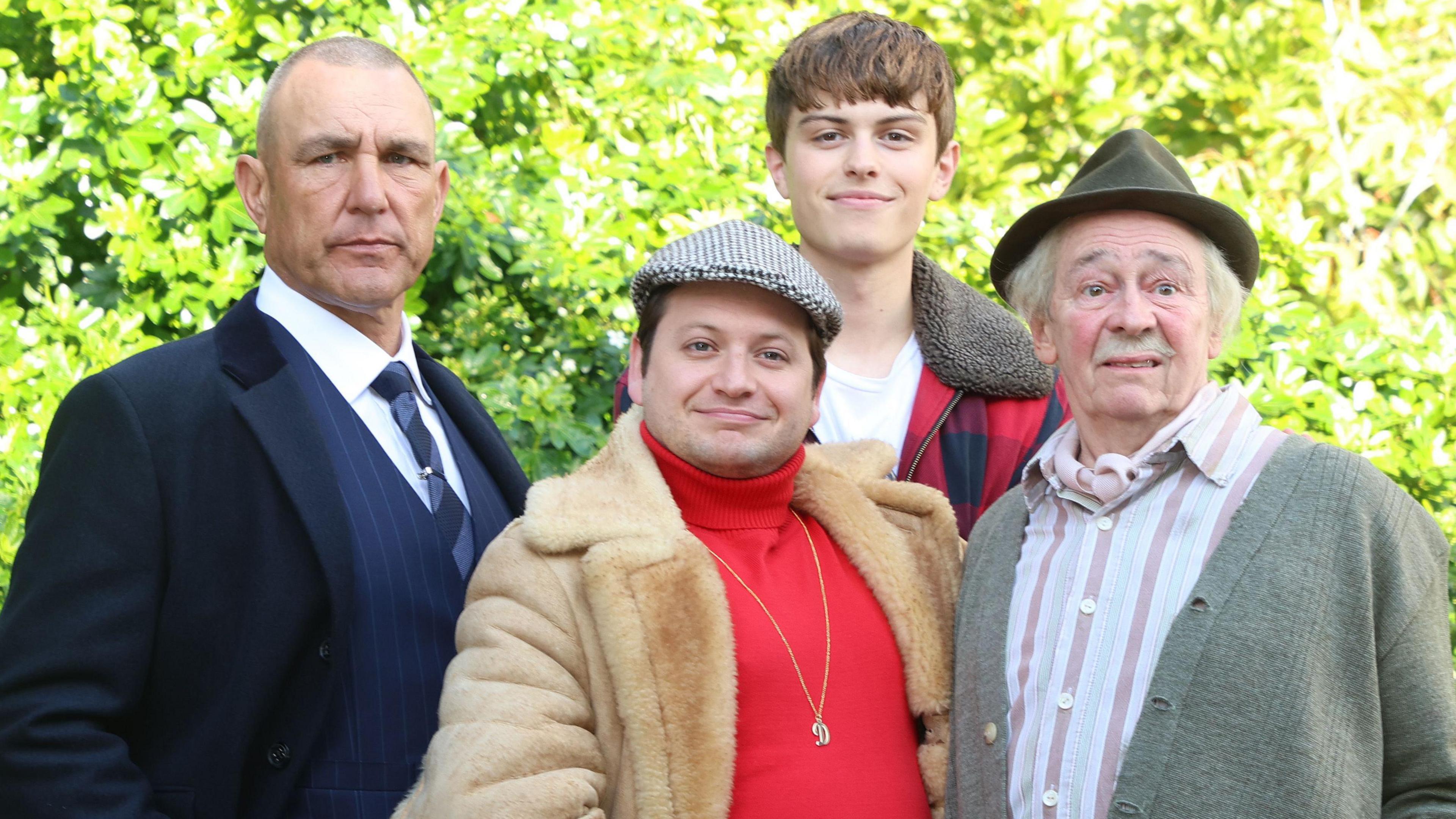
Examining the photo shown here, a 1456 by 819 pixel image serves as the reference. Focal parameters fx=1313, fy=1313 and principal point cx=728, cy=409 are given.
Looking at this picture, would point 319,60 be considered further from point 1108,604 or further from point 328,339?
point 1108,604

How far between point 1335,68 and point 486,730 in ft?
19.6

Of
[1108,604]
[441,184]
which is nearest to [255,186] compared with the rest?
[441,184]

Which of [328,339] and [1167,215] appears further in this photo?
[328,339]

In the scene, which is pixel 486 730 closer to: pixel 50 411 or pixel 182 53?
pixel 50 411

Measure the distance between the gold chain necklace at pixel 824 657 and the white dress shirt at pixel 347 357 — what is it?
0.63m

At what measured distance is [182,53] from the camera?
13.2 feet

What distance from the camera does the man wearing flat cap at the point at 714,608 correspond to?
2.13 metres

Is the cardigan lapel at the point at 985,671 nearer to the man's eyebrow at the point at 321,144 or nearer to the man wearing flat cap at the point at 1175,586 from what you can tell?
the man wearing flat cap at the point at 1175,586

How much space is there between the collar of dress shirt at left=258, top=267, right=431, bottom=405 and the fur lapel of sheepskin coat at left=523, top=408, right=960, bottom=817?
1.61ft

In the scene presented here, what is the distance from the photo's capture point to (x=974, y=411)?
304 cm

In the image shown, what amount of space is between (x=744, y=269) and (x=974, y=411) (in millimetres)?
887

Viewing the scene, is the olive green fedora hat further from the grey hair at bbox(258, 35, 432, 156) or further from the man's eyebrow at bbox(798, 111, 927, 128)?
the grey hair at bbox(258, 35, 432, 156)

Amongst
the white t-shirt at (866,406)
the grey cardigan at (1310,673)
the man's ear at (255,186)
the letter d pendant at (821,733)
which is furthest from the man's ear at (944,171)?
the man's ear at (255,186)

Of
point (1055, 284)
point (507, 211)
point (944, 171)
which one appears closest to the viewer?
point (1055, 284)
